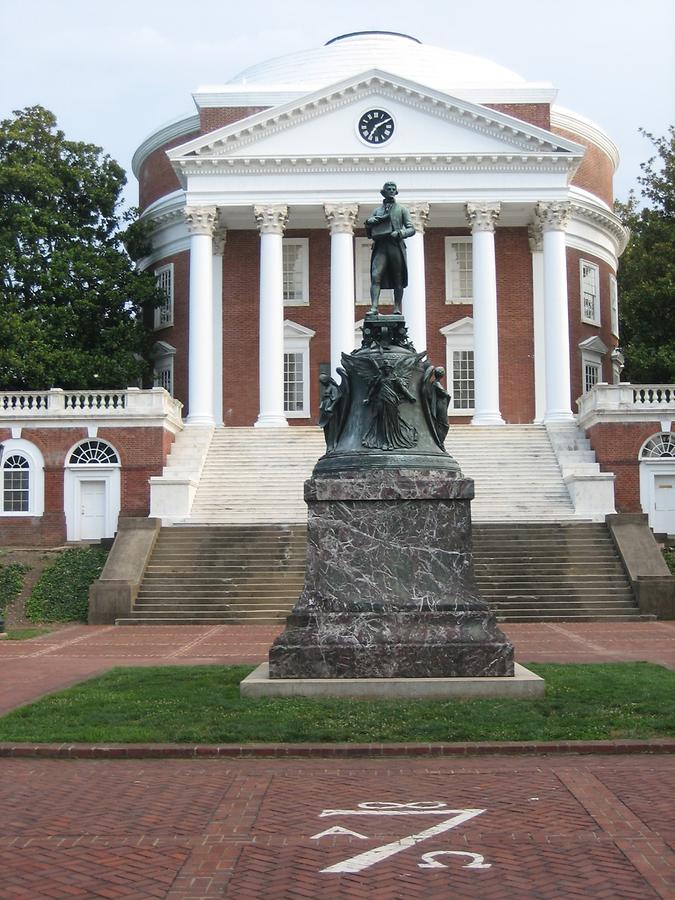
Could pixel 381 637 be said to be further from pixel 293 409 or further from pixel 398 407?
pixel 293 409

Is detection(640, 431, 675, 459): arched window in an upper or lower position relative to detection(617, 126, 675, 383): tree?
lower

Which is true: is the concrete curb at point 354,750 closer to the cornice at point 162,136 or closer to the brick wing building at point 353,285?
the brick wing building at point 353,285

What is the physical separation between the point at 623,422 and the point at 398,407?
→ 2306 cm

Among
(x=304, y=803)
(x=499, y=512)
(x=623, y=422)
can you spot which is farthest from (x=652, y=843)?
(x=623, y=422)

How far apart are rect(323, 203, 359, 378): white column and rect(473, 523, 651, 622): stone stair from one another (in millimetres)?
12964

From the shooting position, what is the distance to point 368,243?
152ft

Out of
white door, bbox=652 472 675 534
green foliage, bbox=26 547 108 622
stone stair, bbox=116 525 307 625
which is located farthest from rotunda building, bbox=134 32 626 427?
green foliage, bbox=26 547 108 622

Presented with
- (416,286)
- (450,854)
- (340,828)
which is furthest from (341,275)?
(450,854)

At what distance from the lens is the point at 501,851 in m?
7.56

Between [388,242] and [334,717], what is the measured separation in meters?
6.47

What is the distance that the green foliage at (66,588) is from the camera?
27.7 metres

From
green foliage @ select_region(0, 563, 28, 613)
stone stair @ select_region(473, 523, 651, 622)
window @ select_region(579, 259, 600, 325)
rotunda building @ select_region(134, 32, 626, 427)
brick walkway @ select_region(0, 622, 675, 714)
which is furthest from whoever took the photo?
window @ select_region(579, 259, 600, 325)

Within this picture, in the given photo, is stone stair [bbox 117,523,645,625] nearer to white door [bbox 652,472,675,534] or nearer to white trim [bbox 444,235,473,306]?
white door [bbox 652,472,675,534]

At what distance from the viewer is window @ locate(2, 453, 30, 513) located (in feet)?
116
